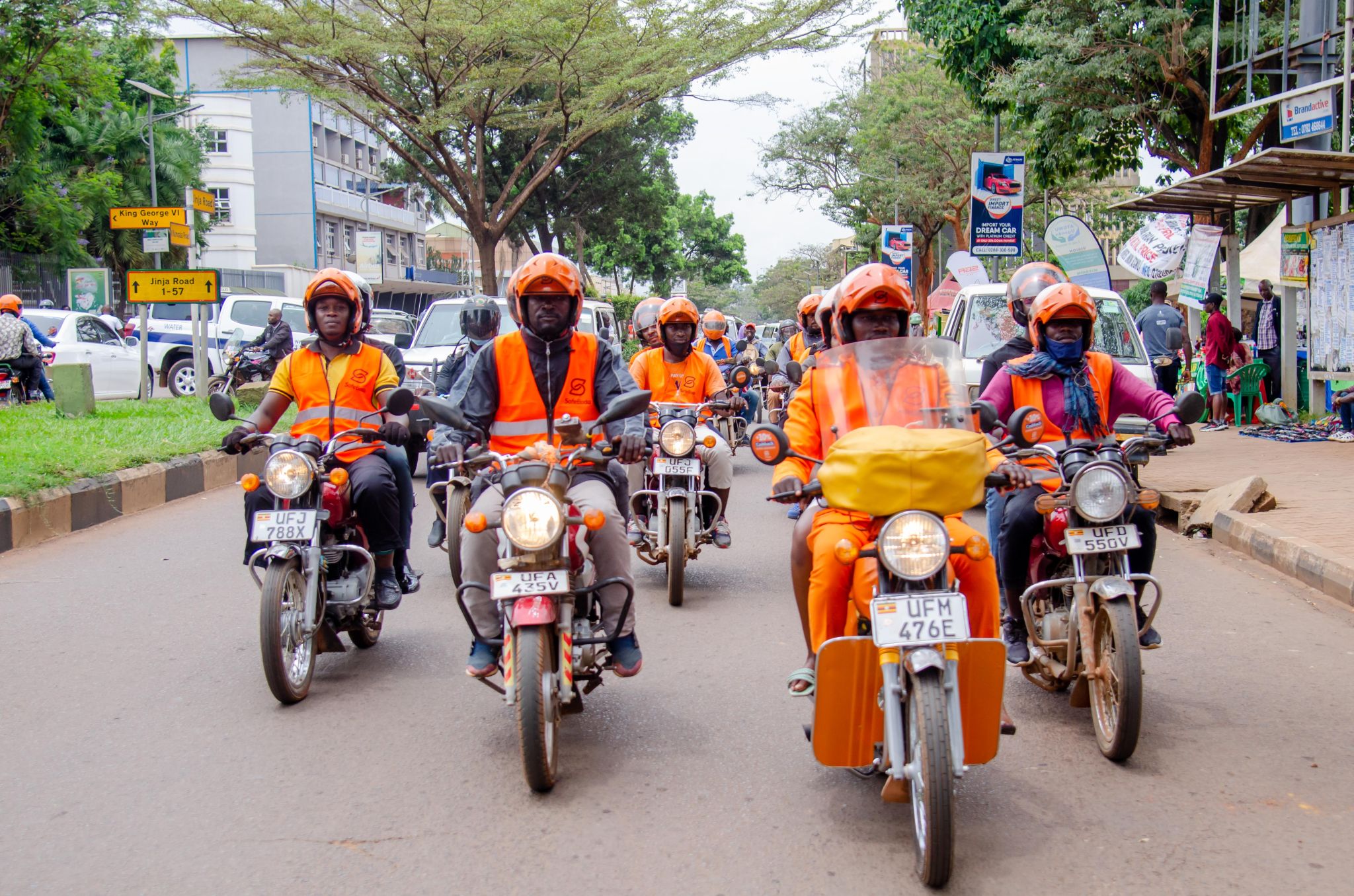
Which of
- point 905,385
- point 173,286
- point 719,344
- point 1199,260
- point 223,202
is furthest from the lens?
point 223,202

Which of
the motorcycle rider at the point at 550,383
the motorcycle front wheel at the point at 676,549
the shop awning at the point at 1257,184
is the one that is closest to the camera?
the motorcycle rider at the point at 550,383

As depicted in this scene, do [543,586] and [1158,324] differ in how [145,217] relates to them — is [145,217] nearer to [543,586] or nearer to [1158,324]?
[1158,324]

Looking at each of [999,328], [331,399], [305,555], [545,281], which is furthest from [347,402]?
[999,328]

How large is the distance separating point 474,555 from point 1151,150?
1759 cm

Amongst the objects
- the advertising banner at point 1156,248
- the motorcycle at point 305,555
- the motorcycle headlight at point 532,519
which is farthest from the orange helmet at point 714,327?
the motorcycle headlight at point 532,519

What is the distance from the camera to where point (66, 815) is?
385 centimetres

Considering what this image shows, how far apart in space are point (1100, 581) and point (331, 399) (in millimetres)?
3365

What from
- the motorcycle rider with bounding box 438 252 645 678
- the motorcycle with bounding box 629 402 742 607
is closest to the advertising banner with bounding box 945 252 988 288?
the motorcycle with bounding box 629 402 742 607

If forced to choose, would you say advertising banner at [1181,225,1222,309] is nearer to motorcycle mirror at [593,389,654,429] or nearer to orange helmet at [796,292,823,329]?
orange helmet at [796,292,823,329]

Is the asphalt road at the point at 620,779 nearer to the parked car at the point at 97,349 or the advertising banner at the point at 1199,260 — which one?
the advertising banner at the point at 1199,260

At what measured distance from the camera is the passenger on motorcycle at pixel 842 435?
3.64m

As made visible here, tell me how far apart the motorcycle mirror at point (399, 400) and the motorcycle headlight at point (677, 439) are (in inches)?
101

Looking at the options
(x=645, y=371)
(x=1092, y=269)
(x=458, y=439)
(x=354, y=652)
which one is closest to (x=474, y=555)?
(x=458, y=439)

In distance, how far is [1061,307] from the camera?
4.92 meters
